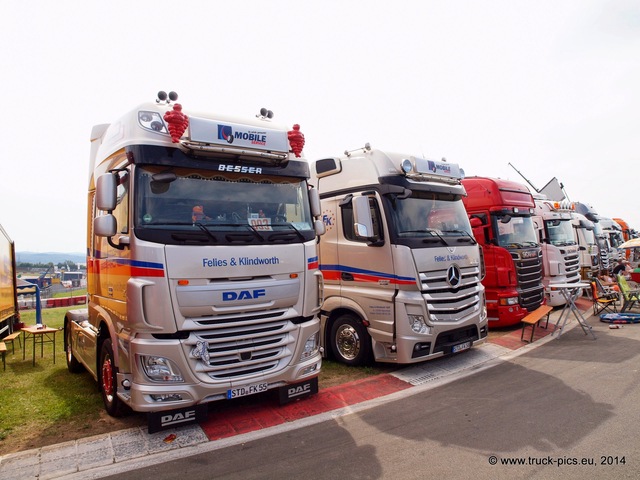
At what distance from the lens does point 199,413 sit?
4.55 metres

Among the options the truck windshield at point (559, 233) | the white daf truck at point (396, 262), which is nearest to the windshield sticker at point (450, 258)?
the white daf truck at point (396, 262)

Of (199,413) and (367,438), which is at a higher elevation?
→ (199,413)

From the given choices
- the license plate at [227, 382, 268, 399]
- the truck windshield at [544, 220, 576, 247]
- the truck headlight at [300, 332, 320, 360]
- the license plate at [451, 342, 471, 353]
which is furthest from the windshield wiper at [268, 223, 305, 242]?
the truck windshield at [544, 220, 576, 247]

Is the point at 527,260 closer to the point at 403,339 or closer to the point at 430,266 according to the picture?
the point at 430,266

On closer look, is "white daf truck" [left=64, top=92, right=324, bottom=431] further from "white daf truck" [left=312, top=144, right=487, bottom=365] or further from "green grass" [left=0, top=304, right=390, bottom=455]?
"white daf truck" [left=312, top=144, right=487, bottom=365]

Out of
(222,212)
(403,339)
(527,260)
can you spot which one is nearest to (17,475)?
(222,212)

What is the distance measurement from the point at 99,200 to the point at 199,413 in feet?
8.12

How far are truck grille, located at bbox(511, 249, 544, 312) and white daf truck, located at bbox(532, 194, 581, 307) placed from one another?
1651mm

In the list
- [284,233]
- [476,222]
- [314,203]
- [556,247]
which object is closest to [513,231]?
[476,222]

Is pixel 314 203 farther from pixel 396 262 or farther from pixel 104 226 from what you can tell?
pixel 104 226

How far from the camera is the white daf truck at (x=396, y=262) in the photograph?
6430 millimetres

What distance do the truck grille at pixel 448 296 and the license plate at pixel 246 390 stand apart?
2.88 m

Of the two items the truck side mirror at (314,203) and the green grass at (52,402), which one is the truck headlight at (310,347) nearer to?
the green grass at (52,402)

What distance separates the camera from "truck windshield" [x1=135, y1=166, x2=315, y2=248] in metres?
4.39
